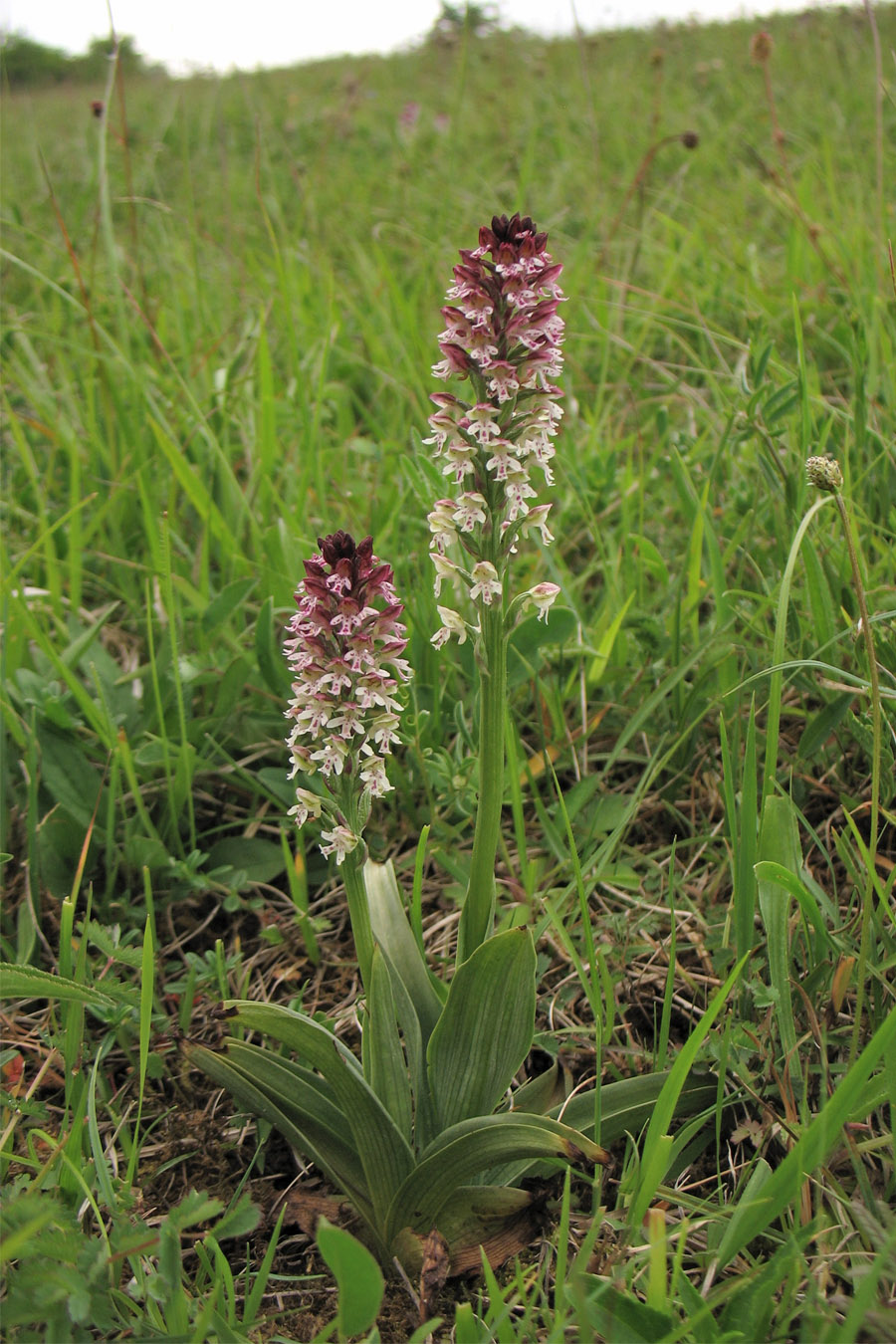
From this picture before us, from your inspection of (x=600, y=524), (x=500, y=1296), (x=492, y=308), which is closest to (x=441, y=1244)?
(x=500, y=1296)

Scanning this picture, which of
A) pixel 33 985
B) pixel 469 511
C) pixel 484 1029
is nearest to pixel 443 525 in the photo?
pixel 469 511

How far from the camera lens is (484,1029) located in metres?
1.97

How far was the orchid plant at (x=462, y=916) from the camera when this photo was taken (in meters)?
1.80

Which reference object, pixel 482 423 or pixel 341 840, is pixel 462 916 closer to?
pixel 341 840

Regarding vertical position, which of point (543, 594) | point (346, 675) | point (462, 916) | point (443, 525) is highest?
point (443, 525)

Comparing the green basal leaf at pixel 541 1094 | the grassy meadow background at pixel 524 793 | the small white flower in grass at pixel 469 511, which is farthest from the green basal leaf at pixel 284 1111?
the small white flower in grass at pixel 469 511

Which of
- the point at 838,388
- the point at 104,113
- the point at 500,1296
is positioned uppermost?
the point at 104,113

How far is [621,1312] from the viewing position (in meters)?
1.53

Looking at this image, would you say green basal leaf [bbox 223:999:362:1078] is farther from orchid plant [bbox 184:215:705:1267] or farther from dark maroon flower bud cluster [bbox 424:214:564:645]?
dark maroon flower bud cluster [bbox 424:214:564:645]

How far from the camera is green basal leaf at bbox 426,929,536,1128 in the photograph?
1872 millimetres

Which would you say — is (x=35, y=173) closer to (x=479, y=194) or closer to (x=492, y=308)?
(x=479, y=194)

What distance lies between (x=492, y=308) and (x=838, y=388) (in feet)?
10.0

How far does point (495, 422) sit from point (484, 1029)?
1.25 m

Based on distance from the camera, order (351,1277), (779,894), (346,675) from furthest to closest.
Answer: (779,894) < (346,675) < (351,1277)
